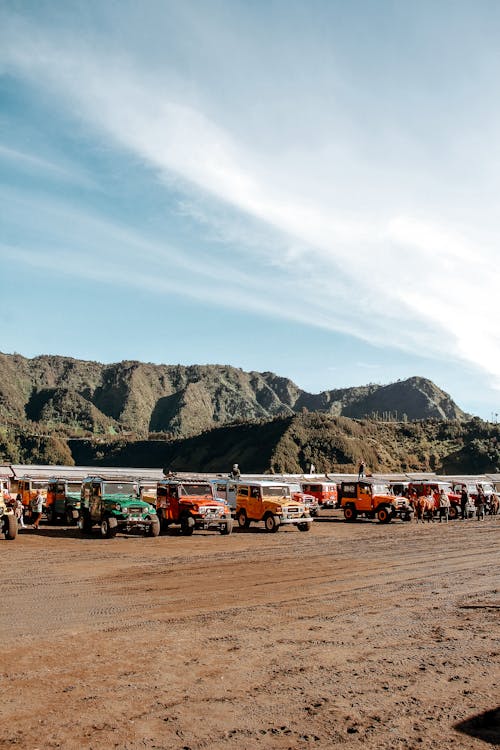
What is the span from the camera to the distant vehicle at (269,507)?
1024 inches

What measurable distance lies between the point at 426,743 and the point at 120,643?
4.44 meters

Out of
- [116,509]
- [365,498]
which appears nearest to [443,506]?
[365,498]

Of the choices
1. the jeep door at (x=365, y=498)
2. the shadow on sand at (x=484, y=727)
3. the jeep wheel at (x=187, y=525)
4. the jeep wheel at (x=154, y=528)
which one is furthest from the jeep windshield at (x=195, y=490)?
the shadow on sand at (x=484, y=727)

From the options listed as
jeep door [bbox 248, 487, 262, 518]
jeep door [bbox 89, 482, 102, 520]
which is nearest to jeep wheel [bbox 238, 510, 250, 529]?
jeep door [bbox 248, 487, 262, 518]

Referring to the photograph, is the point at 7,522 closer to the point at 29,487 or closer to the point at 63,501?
the point at 63,501

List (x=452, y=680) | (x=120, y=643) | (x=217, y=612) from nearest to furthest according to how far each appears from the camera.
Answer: (x=452, y=680) → (x=120, y=643) → (x=217, y=612)

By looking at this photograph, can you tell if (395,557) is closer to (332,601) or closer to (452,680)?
(332,601)

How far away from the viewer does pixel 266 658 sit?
7820 mm

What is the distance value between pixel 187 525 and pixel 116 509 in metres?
2.79

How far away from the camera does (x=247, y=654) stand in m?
8.00

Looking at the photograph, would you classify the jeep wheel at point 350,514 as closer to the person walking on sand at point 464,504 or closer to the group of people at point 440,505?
the group of people at point 440,505

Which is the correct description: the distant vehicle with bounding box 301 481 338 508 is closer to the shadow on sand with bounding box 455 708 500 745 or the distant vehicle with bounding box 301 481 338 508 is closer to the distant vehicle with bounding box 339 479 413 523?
the distant vehicle with bounding box 339 479 413 523

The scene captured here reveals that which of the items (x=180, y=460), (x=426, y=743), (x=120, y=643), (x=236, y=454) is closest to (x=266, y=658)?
(x=120, y=643)

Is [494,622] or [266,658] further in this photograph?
[494,622]
